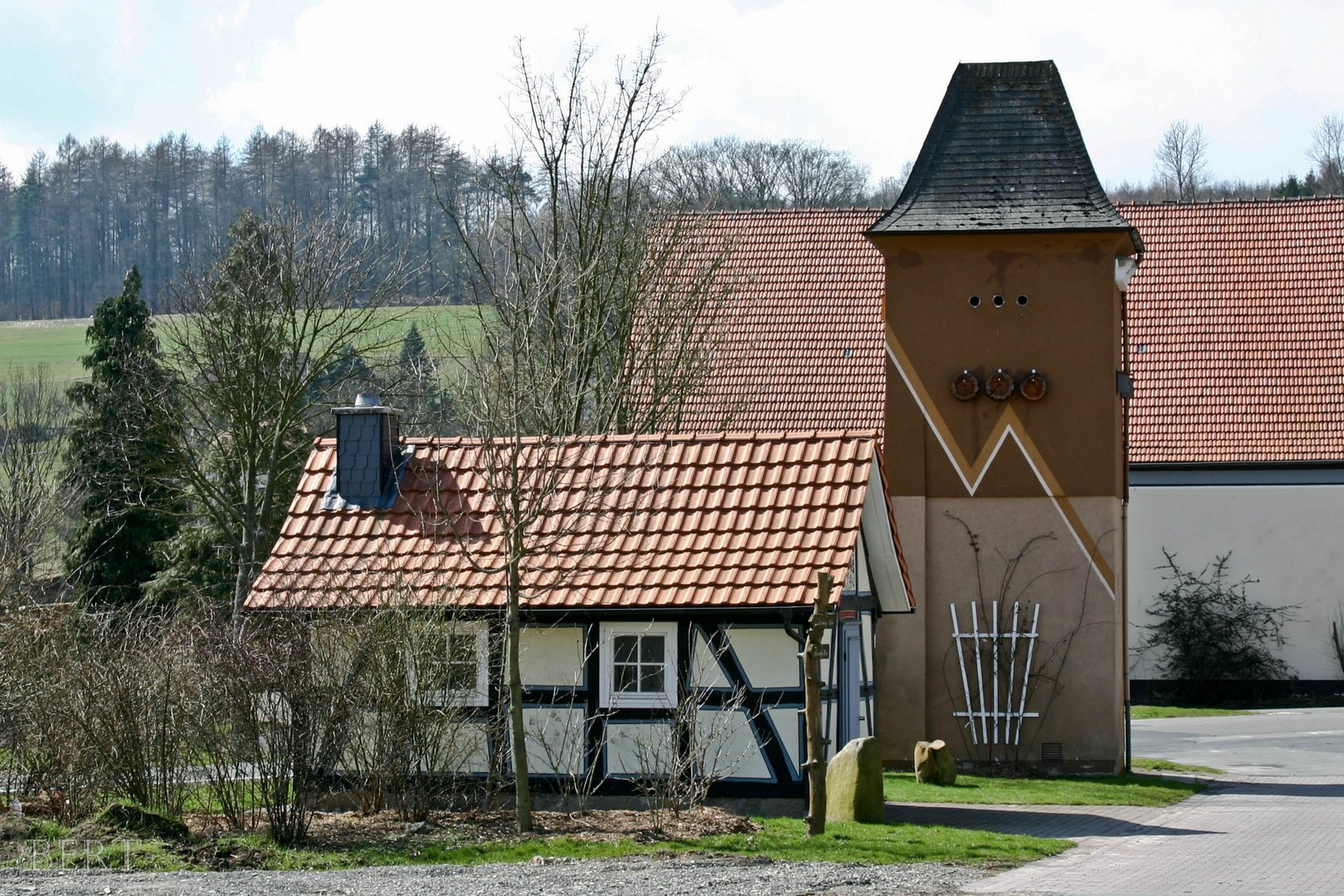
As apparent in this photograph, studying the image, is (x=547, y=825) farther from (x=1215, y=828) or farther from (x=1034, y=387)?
(x=1034, y=387)

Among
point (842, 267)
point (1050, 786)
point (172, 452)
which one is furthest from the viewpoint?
point (842, 267)

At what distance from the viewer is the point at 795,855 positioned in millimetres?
13688

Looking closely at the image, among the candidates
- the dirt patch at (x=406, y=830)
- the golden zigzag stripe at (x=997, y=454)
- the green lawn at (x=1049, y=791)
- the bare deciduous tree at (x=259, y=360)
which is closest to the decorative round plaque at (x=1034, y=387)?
the golden zigzag stripe at (x=997, y=454)

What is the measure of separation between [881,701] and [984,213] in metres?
6.45

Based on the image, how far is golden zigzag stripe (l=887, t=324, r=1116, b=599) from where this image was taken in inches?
878

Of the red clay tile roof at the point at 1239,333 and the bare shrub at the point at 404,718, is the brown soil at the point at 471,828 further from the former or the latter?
the red clay tile roof at the point at 1239,333

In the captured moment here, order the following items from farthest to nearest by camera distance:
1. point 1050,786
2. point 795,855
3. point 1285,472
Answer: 1. point 1285,472
2. point 1050,786
3. point 795,855

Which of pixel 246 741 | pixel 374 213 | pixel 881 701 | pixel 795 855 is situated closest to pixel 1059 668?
pixel 881 701

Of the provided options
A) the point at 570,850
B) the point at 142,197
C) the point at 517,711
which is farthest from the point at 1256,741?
the point at 142,197

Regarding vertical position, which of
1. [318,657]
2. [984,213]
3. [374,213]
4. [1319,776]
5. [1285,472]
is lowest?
[1319,776]

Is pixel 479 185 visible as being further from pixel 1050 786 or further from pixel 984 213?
pixel 1050 786

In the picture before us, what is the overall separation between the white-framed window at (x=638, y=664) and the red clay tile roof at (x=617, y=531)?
1.34 feet

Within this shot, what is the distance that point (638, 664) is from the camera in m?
17.3

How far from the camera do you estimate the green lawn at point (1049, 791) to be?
18.6 meters
